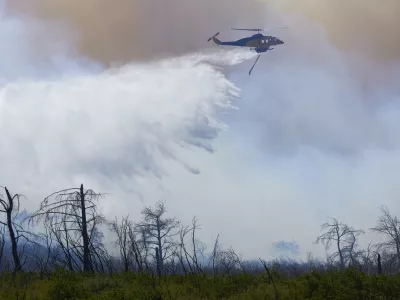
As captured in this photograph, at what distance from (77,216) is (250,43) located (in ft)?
79.8

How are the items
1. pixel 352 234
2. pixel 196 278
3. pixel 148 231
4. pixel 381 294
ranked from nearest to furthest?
pixel 381 294 < pixel 196 278 < pixel 148 231 < pixel 352 234

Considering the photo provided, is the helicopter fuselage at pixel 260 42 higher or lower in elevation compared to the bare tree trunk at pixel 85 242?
higher

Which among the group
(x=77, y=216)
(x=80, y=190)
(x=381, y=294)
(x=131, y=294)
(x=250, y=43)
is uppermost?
(x=250, y=43)

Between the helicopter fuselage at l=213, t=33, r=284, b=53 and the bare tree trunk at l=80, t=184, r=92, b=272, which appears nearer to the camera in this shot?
the bare tree trunk at l=80, t=184, r=92, b=272

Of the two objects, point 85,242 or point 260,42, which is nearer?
point 85,242

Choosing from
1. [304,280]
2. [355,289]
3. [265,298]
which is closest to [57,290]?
[265,298]

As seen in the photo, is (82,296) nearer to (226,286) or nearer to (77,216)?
(226,286)

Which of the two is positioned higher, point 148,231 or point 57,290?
point 148,231

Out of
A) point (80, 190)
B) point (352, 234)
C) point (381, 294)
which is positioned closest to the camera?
point (381, 294)

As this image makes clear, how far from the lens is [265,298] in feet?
44.9

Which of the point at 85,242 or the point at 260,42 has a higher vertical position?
the point at 260,42

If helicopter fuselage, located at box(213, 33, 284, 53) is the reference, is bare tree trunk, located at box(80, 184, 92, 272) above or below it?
below

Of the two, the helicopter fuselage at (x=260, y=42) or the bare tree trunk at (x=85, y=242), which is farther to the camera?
the helicopter fuselage at (x=260, y=42)

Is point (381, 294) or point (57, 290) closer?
point (381, 294)
